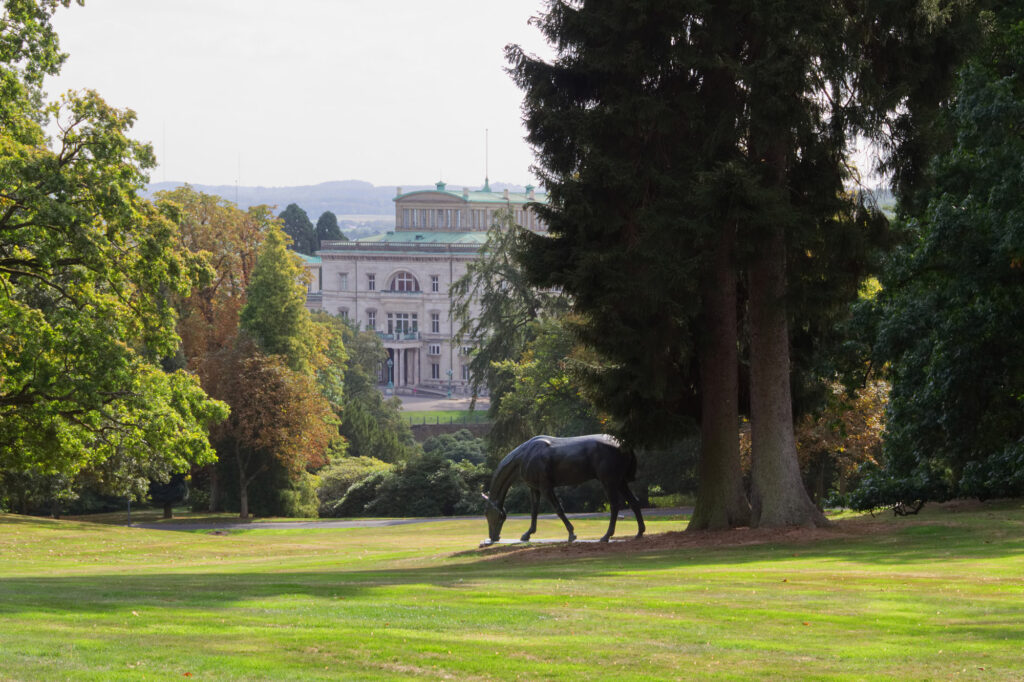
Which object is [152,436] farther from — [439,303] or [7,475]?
[439,303]

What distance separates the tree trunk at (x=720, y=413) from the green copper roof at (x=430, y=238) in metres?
117

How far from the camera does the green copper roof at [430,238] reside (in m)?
142

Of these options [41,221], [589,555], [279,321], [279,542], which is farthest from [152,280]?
[279,321]

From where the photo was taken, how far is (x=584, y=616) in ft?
40.1

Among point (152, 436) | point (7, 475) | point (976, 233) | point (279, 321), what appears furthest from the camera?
point (279, 321)

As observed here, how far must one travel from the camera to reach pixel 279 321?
5434 centimetres

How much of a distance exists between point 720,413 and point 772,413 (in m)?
1.55

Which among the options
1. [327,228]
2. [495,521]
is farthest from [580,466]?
[327,228]

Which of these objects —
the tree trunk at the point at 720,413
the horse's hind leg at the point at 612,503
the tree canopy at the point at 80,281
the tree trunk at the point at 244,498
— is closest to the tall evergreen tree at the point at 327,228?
the tree trunk at the point at 244,498

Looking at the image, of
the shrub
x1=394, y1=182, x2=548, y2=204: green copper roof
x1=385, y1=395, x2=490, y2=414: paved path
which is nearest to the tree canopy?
the shrub

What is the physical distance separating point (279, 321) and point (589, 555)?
116ft

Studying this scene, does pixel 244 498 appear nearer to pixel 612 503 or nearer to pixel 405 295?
pixel 612 503

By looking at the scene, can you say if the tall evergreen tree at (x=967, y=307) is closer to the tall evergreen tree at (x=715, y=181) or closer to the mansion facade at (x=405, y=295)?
the tall evergreen tree at (x=715, y=181)

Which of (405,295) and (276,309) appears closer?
(276,309)
